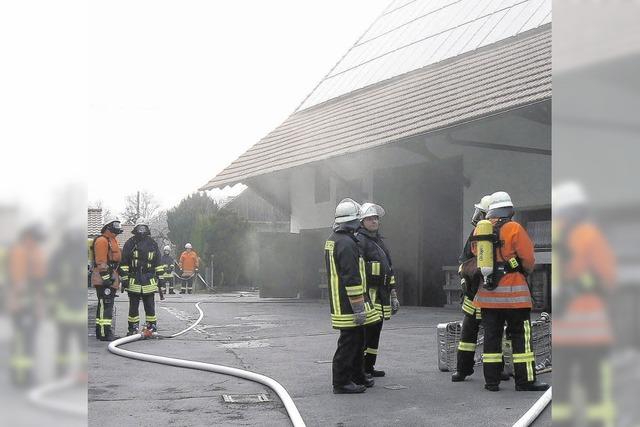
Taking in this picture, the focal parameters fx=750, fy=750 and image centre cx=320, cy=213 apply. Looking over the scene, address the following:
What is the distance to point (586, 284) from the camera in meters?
1.17

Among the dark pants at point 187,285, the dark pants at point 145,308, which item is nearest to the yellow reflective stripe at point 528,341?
the dark pants at point 145,308

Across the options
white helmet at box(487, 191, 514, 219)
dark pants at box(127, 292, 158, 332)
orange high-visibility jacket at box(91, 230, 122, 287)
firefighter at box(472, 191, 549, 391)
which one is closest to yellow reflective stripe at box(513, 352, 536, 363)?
firefighter at box(472, 191, 549, 391)

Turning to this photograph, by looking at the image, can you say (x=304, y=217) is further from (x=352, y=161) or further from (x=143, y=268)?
(x=143, y=268)

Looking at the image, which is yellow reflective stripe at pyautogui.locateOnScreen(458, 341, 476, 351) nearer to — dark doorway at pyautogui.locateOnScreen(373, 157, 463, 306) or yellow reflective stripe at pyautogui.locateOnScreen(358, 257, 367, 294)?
yellow reflective stripe at pyautogui.locateOnScreen(358, 257, 367, 294)

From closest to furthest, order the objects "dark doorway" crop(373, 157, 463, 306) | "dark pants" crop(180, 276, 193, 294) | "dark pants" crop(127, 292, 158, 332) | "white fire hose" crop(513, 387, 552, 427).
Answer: "white fire hose" crop(513, 387, 552, 427)
"dark pants" crop(127, 292, 158, 332)
"dark doorway" crop(373, 157, 463, 306)
"dark pants" crop(180, 276, 193, 294)

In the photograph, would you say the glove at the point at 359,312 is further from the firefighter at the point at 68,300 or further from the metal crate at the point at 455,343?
the firefighter at the point at 68,300

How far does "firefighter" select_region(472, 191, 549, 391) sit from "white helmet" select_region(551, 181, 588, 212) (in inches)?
194

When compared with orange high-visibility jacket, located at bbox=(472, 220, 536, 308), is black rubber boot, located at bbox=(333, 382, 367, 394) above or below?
below

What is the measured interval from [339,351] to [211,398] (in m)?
1.10

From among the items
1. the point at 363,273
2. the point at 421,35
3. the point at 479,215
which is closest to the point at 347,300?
the point at 363,273

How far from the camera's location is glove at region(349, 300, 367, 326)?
19.7 ft

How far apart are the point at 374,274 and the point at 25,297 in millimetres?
5587

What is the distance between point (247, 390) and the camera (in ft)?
20.6

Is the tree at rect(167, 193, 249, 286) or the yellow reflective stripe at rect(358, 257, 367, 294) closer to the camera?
the yellow reflective stripe at rect(358, 257, 367, 294)
